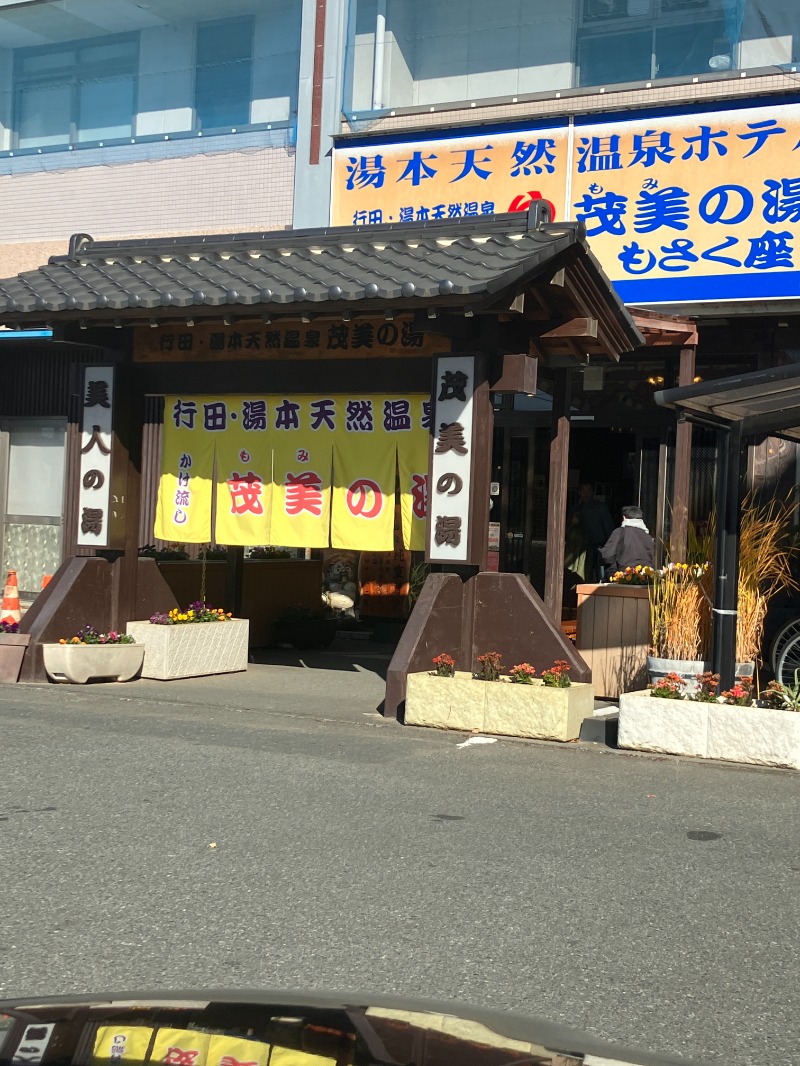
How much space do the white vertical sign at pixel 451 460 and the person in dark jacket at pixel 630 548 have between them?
2.96 meters

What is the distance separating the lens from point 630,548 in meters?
13.3

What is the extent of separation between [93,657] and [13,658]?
A: 2.71ft

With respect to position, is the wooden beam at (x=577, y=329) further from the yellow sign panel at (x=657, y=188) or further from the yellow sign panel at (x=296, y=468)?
the yellow sign panel at (x=657, y=188)

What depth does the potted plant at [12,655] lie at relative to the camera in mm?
12117

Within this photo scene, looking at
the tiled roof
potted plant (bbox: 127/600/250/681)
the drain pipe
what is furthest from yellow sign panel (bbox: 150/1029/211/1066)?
the drain pipe

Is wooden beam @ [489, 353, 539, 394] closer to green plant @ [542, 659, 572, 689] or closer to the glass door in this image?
green plant @ [542, 659, 572, 689]

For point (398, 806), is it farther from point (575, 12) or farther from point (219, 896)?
point (575, 12)

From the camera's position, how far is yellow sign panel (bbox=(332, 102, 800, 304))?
14.1m

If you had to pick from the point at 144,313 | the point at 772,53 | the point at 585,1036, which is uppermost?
the point at 772,53

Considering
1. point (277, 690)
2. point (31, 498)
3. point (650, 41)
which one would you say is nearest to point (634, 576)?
point (277, 690)

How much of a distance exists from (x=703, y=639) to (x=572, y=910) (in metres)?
5.13

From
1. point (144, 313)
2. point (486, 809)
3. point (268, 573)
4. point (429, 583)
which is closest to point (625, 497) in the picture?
point (268, 573)

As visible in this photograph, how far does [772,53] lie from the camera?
15609mm

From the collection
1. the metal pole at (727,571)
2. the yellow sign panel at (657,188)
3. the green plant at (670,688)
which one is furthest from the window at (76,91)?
the green plant at (670,688)
